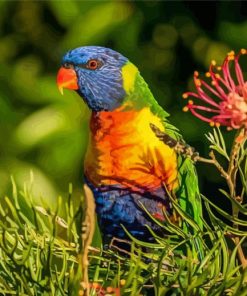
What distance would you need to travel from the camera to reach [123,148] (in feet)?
3.90

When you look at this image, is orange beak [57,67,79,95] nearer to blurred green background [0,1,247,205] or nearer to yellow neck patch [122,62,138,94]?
yellow neck patch [122,62,138,94]

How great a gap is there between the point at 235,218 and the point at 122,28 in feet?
4.10

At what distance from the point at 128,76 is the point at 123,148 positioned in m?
0.15

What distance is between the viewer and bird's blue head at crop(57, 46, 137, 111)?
1.30 metres

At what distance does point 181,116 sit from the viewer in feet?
6.29

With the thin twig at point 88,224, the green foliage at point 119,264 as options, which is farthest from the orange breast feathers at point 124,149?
the thin twig at point 88,224

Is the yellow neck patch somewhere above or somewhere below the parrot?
above

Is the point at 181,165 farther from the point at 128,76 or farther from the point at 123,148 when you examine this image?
the point at 128,76

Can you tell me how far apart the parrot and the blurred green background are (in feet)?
1.51

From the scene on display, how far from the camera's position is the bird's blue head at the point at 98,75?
1302mm

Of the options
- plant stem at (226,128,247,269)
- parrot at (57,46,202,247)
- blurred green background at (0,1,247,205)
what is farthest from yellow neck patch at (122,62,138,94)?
plant stem at (226,128,247,269)

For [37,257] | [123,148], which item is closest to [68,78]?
[123,148]

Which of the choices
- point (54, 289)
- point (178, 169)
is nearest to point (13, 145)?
point (178, 169)

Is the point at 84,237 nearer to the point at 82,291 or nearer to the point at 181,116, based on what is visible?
the point at 82,291
